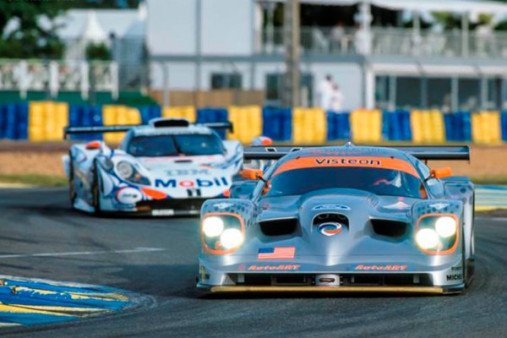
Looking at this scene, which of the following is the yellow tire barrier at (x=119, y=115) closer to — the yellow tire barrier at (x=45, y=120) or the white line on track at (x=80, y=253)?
the yellow tire barrier at (x=45, y=120)

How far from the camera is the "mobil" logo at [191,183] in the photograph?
694 inches

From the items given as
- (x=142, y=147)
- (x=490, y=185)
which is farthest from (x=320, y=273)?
(x=490, y=185)

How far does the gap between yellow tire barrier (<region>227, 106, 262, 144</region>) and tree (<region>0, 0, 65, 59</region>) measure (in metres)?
24.9

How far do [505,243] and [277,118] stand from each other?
70.2ft

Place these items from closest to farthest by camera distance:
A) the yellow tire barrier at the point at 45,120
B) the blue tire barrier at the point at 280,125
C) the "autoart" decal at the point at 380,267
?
the "autoart" decal at the point at 380,267 < the yellow tire barrier at the point at 45,120 < the blue tire barrier at the point at 280,125

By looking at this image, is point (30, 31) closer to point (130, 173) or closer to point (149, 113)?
point (149, 113)

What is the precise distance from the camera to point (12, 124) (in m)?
34.9

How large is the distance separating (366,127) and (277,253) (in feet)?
87.2

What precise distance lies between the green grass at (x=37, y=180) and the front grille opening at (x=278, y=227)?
1537 centimetres

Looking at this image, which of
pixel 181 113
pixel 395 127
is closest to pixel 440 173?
pixel 181 113

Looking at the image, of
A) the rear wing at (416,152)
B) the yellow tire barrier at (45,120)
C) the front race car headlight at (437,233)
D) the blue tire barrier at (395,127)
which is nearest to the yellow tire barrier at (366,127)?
the blue tire barrier at (395,127)

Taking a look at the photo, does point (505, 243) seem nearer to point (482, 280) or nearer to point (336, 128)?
point (482, 280)

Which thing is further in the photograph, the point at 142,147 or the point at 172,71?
the point at 172,71

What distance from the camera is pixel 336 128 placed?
3625 centimetres
